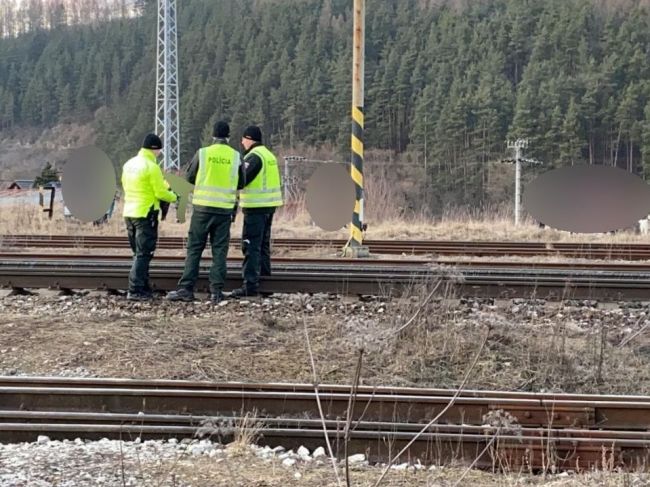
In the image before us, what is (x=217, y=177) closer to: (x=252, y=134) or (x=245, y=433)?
(x=252, y=134)

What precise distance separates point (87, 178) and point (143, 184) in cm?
691

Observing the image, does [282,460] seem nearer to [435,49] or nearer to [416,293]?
[416,293]

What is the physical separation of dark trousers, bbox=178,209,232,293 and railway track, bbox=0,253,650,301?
44 cm

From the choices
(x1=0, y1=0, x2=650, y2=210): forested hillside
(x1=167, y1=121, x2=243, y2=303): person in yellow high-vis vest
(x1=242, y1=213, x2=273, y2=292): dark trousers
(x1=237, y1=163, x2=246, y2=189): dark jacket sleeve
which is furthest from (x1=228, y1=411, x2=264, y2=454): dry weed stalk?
(x1=0, y1=0, x2=650, y2=210): forested hillside

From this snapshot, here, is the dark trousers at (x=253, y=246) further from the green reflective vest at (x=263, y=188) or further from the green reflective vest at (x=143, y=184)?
the green reflective vest at (x=143, y=184)

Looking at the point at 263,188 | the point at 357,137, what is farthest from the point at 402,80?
the point at 263,188

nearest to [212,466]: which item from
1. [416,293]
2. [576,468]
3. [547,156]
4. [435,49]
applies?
[576,468]

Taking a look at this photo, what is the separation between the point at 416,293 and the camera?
796 cm

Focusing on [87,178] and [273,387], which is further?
[87,178]

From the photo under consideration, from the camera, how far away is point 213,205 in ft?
28.3

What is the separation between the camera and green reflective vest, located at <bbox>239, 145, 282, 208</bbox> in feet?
29.7

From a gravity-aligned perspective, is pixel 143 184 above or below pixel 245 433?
above

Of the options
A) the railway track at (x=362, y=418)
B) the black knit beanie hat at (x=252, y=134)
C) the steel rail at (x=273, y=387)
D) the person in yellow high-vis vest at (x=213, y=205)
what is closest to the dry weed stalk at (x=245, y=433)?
the railway track at (x=362, y=418)

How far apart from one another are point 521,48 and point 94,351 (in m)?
74.1
